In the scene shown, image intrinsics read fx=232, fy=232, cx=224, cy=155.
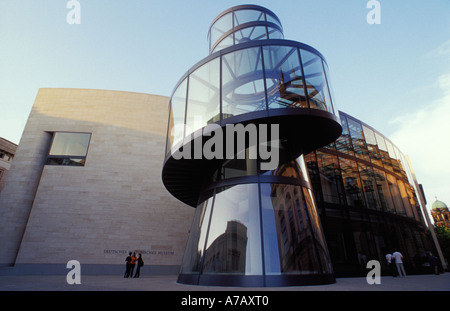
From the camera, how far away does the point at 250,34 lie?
1296 centimetres

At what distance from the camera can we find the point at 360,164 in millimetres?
16812

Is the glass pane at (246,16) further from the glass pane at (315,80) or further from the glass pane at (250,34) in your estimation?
the glass pane at (315,80)

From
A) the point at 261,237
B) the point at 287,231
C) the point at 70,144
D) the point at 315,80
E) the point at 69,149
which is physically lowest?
the point at 261,237

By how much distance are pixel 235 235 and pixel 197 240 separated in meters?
1.87

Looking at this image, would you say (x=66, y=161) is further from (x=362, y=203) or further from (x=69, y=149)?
(x=362, y=203)

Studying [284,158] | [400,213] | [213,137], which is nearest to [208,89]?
[213,137]

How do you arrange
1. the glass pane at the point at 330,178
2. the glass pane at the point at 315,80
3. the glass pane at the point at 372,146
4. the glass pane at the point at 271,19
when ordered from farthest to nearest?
the glass pane at the point at 372,146
the glass pane at the point at 330,178
the glass pane at the point at 271,19
the glass pane at the point at 315,80

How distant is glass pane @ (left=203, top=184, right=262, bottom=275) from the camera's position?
7.25 metres

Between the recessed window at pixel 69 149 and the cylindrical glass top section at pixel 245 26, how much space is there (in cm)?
1512

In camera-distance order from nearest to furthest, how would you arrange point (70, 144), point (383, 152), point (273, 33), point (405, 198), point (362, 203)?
point (273, 33), point (362, 203), point (383, 152), point (405, 198), point (70, 144)

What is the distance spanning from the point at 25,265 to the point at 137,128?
1331cm

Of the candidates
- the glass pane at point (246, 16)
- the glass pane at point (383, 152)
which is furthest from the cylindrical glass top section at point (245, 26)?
the glass pane at point (383, 152)

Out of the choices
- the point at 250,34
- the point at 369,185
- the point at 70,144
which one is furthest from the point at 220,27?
the point at 70,144

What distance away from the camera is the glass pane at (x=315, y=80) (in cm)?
862
